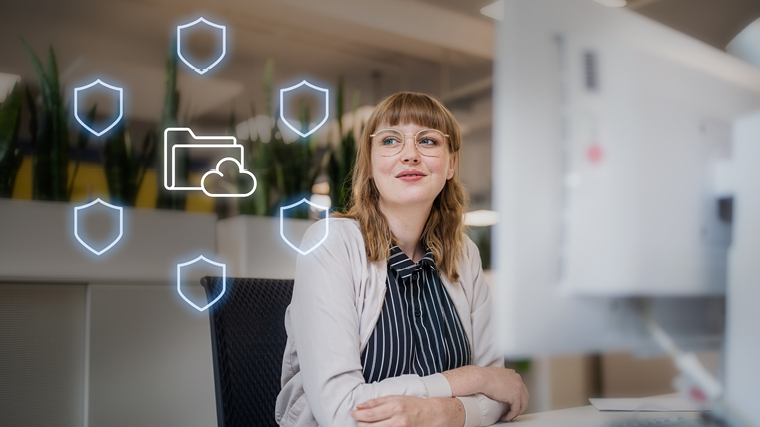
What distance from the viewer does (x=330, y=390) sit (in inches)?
37.5

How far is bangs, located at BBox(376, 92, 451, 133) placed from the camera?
1.25 metres

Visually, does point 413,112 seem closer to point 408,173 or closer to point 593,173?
point 408,173

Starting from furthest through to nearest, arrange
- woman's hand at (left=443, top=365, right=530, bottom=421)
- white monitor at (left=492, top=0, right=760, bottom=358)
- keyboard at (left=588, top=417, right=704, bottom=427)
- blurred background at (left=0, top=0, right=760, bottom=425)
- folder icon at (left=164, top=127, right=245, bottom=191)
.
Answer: folder icon at (left=164, top=127, right=245, bottom=191)
blurred background at (left=0, top=0, right=760, bottom=425)
woman's hand at (left=443, top=365, right=530, bottom=421)
keyboard at (left=588, top=417, right=704, bottom=427)
white monitor at (left=492, top=0, right=760, bottom=358)

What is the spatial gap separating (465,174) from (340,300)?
447cm

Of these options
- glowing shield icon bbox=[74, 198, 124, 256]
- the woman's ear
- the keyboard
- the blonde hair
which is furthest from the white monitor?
glowing shield icon bbox=[74, 198, 124, 256]

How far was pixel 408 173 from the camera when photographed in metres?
1.22

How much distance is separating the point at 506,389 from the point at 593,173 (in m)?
0.62

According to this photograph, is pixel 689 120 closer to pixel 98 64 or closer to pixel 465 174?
pixel 98 64

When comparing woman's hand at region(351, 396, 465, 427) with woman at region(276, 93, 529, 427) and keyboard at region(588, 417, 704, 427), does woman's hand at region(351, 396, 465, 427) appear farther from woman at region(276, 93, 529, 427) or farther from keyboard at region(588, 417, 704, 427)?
keyboard at region(588, 417, 704, 427)

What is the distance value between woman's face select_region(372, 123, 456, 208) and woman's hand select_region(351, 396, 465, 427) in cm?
44

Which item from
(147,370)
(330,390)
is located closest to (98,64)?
(147,370)

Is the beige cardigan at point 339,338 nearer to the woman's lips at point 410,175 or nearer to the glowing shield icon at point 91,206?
the woman's lips at point 410,175

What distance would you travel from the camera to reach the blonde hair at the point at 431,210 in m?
1.24

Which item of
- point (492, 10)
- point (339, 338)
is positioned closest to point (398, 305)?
point (339, 338)
